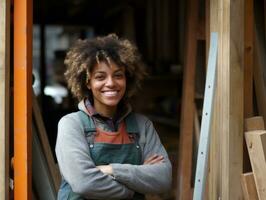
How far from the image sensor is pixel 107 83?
244 centimetres

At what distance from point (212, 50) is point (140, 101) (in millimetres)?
6252

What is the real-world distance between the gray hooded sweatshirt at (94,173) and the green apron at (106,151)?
0.04 metres

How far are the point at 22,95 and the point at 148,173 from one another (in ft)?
3.09

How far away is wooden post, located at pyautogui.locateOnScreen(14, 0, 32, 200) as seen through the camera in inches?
111

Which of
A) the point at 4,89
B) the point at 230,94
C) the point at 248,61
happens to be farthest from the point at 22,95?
the point at 248,61

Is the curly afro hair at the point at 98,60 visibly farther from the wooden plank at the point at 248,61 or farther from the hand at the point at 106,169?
the wooden plank at the point at 248,61

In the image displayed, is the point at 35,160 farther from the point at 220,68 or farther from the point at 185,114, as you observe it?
the point at 220,68

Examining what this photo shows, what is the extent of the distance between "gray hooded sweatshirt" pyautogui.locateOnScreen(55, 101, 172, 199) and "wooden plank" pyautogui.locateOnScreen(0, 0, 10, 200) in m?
0.54

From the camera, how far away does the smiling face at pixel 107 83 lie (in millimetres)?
2451

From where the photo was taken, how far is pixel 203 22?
3627 millimetres

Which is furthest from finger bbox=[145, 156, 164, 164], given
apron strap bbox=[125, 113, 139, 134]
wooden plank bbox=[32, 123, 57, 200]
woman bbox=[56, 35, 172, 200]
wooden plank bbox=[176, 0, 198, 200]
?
wooden plank bbox=[176, 0, 198, 200]

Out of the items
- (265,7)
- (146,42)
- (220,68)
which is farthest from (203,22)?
(146,42)

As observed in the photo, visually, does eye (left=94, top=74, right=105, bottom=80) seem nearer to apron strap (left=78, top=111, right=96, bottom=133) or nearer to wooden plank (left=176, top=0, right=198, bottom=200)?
apron strap (left=78, top=111, right=96, bottom=133)

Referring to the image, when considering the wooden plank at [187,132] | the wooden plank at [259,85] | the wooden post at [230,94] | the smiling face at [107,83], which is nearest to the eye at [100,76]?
the smiling face at [107,83]
